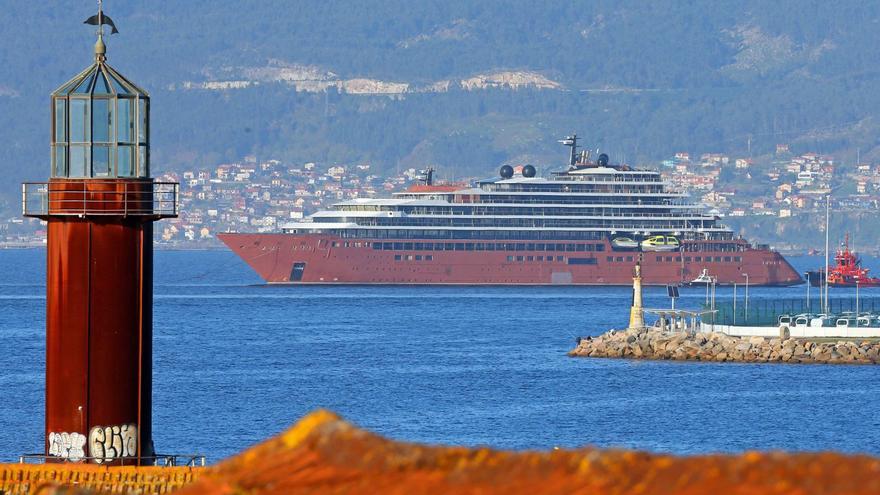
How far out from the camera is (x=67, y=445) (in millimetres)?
11117

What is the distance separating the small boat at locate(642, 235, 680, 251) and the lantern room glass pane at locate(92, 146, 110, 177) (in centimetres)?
9991

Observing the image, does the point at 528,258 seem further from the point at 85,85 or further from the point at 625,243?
the point at 85,85

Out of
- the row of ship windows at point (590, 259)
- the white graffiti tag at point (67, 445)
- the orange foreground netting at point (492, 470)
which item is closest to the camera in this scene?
the orange foreground netting at point (492, 470)

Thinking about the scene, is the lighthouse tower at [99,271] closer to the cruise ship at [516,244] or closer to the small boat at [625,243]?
the cruise ship at [516,244]

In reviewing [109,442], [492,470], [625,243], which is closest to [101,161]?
[109,442]

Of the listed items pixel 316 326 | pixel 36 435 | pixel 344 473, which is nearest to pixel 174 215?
pixel 344 473

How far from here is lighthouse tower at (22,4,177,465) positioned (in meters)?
11.2

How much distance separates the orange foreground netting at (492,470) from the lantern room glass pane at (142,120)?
20.4ft

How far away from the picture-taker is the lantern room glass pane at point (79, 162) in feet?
37.1

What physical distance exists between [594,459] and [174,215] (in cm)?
687

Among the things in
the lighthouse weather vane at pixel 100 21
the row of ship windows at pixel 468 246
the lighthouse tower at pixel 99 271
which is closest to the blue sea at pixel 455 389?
the lighthouse weather vane at pixel 100 21

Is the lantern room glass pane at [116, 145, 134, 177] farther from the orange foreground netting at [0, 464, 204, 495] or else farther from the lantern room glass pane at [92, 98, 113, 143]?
the orange foreground netting at [0, 464, 204, 495]

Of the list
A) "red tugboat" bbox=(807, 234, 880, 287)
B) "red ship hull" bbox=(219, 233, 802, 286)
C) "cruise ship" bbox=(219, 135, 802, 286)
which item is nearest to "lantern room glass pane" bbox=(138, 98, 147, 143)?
"cruise ship" bbox=(219, 135, 802, 286)

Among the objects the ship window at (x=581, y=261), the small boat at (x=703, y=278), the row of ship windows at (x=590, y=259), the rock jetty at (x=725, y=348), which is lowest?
the rock jetty at (x=725, y=348)
